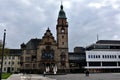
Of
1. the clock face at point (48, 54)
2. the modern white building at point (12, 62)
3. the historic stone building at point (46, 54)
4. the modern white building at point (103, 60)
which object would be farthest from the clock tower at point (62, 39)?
the modern white building at point (12, 62)

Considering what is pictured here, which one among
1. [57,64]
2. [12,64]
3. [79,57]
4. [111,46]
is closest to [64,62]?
[57,64]

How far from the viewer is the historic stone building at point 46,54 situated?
111m

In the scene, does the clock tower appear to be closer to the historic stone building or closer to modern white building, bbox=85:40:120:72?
the historic stone building

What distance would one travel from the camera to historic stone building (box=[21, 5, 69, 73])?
11106 centimetres

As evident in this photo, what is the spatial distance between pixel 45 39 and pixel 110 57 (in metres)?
33.5

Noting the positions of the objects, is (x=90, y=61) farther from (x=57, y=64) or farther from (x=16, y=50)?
(x=16, y=50)

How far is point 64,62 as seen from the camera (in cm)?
11181

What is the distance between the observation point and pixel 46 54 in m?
112

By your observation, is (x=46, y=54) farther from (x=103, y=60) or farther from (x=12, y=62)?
(x=12, y=62)

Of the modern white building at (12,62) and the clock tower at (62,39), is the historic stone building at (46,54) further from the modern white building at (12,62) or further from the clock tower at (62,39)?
the modern white building at (12,62)

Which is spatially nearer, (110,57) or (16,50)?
(110,57)

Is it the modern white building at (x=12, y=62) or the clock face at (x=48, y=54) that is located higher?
the clock face at (x=48, y=54)

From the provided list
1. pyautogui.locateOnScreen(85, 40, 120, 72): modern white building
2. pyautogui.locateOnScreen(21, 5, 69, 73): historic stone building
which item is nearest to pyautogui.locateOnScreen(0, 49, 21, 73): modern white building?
pyautogui.locateOnScreen(21, 5, 69, 73): historic stone building

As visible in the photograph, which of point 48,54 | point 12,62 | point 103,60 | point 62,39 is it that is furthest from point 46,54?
point 12,62
